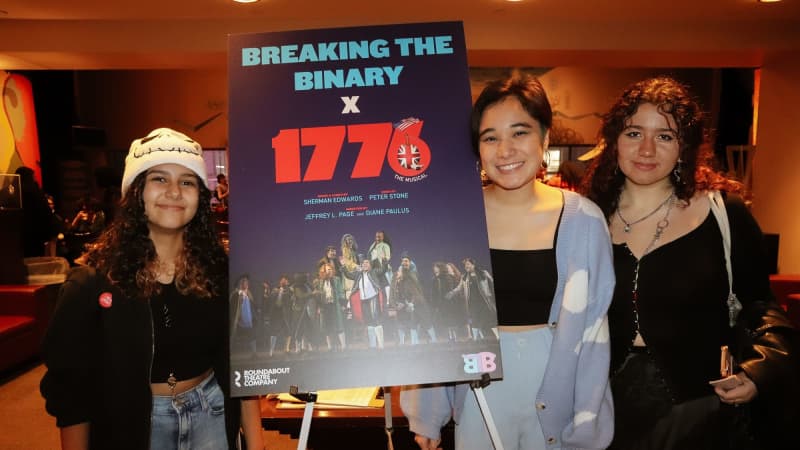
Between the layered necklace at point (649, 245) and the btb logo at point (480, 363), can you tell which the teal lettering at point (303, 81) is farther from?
the layered necklace at point (649, 245)

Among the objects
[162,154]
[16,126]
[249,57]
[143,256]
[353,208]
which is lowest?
[143,256]

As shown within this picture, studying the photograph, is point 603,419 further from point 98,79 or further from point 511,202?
→ point 98,79

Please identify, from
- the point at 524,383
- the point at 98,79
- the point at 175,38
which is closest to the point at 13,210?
the point at 175,38

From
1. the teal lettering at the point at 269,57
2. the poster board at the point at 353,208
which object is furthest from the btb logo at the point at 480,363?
the teal lettering at the point at 269,57

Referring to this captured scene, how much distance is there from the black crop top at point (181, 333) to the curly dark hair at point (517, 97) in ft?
2.99

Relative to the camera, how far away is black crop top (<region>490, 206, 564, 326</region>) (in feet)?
4.59

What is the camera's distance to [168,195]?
1.39 m

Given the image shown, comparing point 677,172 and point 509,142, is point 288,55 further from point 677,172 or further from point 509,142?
point 677,172

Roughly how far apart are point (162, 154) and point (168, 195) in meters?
0.11

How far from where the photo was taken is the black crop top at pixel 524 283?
4.59 ft

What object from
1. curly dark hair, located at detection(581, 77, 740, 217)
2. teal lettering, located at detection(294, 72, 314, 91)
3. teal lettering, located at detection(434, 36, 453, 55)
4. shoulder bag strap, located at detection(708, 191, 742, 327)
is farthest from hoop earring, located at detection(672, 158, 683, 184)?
teal lettering, located at detection(294, 72, 314, 91)

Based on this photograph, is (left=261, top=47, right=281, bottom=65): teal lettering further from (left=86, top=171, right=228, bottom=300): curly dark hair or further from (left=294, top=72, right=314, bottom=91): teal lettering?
(left=86, top=171, right=228, bottom=300): curly dark hair

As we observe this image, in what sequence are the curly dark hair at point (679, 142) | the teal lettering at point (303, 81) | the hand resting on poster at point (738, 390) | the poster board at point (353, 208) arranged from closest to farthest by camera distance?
the poster board at point (353, 208) < the teal lettering at point (303, 81) < the hand resting on poster at point (738, 390) < the curly dark hair at point (679, 142)

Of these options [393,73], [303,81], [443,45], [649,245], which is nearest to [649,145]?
[649,245]
